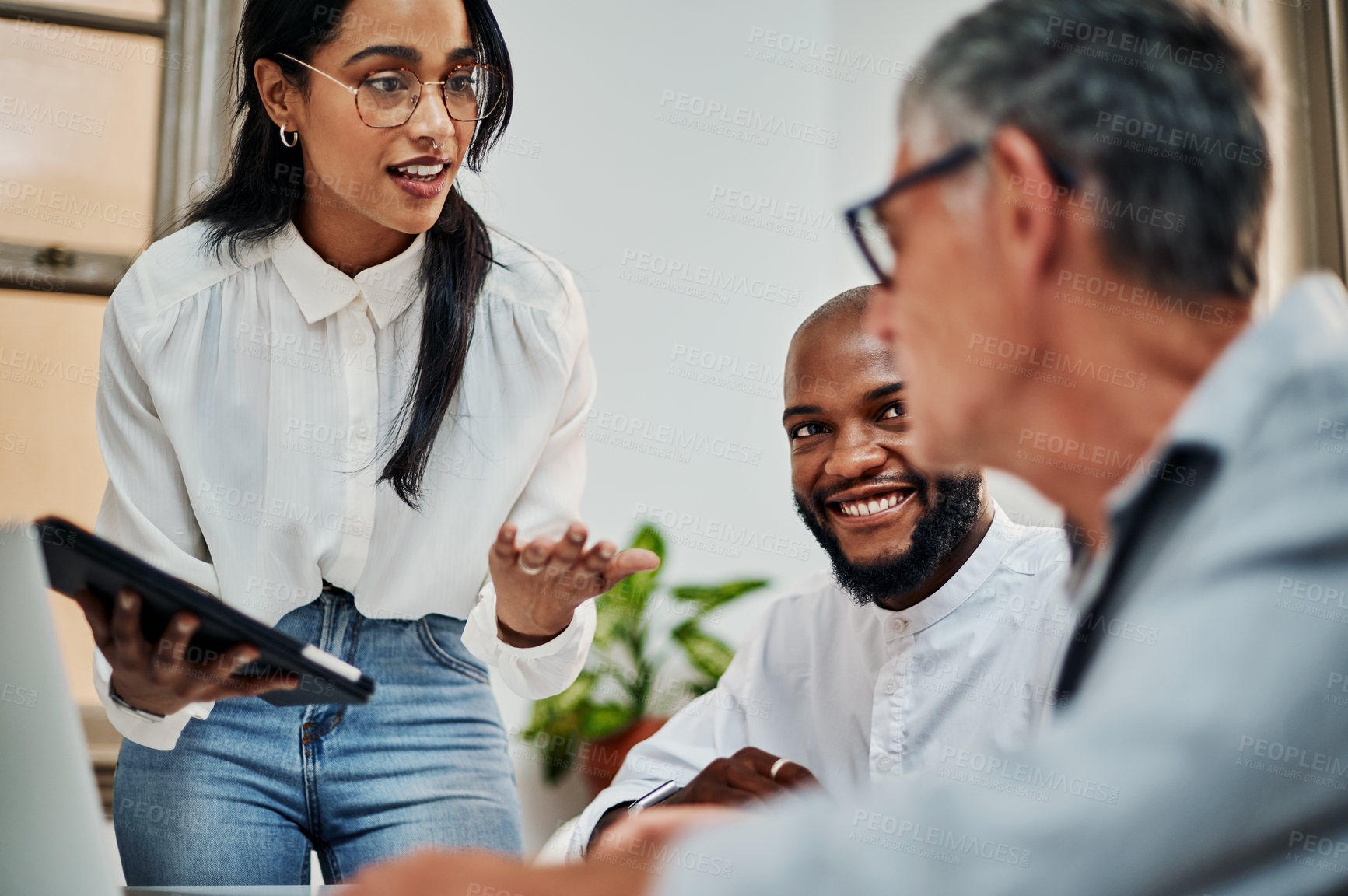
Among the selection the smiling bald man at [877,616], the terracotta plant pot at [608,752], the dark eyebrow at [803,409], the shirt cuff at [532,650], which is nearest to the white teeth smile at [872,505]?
the smiling bald man at [877,616]

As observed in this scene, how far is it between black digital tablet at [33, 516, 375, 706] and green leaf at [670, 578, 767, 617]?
5.83 feet

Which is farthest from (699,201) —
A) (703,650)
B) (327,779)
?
(327,779)

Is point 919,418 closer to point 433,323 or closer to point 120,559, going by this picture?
point 120,559

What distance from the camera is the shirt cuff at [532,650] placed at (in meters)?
1.40

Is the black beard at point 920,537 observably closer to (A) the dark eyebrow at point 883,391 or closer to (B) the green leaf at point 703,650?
(A) the dark eyebrow at point 883,391

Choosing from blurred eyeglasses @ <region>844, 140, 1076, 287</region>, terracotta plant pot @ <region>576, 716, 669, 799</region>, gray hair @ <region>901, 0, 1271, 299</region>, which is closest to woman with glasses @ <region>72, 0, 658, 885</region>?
blurred eyeglasses @ <region>844, 140, 1076, 287</region>

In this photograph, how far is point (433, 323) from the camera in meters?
1.50

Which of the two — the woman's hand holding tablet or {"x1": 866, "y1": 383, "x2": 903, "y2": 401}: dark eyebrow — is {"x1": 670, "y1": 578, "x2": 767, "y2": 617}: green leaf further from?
the woman's hand holding tablet

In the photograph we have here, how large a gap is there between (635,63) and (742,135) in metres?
0.35

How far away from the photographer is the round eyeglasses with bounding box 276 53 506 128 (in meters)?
1.42

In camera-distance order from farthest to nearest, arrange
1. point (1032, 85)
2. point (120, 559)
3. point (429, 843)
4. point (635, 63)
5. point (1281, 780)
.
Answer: point (635, 63) < point (429, 843) < point (120, 559) < point (1032, 85) < point (1281, 780)

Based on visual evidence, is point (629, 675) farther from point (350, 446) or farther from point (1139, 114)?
point (1139, 114)

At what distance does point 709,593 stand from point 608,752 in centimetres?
45

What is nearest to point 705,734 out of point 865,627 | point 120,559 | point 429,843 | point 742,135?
point 865,627
